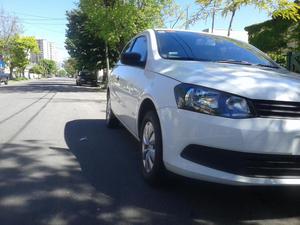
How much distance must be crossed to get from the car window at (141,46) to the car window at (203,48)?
0.80ft

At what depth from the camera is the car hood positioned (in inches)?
141

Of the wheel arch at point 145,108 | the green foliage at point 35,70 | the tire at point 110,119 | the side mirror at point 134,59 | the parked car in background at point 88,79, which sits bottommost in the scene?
the green foliage at point 35,70

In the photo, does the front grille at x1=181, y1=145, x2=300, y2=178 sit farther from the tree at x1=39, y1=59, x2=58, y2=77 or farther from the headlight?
the tree at x1=39, y1=59, x2=58, y2=77

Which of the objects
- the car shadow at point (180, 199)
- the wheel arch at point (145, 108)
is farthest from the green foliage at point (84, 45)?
the car shadow at point (180, 199)

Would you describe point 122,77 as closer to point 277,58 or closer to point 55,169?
point 55,169

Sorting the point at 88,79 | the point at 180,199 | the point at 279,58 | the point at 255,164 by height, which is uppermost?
the point at 279,58

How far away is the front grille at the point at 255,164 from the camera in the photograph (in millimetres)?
3523

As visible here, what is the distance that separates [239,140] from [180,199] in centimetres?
99

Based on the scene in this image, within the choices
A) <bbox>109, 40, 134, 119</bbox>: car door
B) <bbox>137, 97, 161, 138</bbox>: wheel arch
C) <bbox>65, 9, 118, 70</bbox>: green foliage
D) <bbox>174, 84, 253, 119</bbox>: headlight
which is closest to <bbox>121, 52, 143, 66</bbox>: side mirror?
<bbox>137, 97, 161, 138</bbox>: wheel arch

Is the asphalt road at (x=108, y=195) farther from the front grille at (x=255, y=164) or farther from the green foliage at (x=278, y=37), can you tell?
the green foliage at (x=278, y=37)

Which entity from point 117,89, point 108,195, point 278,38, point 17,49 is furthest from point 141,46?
point 17,49

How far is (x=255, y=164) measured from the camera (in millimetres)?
3537

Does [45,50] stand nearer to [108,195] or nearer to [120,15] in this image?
[120,15]

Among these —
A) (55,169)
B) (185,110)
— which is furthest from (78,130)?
(185,110)
